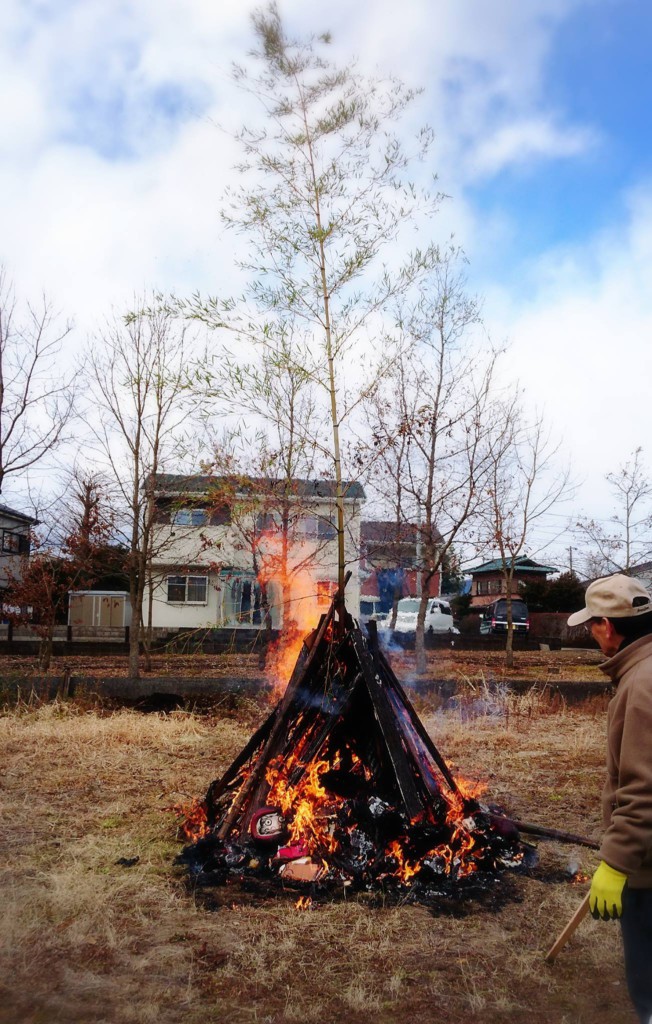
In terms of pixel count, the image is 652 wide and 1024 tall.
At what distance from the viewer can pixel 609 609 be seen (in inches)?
120

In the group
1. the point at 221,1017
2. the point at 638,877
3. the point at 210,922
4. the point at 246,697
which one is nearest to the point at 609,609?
the point at 638,877

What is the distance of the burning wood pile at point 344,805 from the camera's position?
5.43m

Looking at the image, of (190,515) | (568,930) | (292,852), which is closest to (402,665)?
(190,515)

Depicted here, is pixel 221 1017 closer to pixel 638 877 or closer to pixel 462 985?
pixel 462 985

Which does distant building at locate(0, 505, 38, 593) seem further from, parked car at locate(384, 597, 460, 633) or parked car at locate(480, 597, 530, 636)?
parked car at locate(480, 597, 530, 636)

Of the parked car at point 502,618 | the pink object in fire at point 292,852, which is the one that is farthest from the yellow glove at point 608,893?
the parked car at point 502,618

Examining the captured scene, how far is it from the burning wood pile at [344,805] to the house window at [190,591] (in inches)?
1113

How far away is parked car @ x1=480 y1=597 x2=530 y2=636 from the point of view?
35.7m

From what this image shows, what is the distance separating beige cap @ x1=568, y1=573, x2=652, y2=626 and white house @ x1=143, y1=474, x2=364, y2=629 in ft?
11.0

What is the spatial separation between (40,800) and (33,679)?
5988 mm

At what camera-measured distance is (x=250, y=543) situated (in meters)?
12.9

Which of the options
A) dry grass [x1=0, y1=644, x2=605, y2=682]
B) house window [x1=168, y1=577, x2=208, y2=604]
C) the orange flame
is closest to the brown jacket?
the orange flame

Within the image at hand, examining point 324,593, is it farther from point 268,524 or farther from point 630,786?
point 268,524

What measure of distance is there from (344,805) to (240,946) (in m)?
1.63
